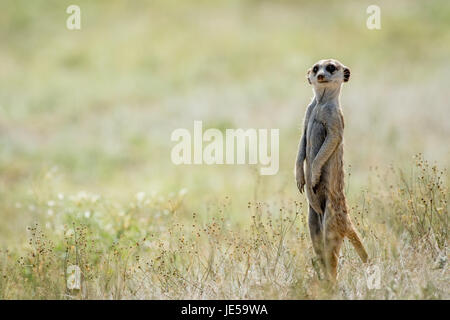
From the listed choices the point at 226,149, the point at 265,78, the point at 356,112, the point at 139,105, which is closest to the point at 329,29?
the point at 265,78

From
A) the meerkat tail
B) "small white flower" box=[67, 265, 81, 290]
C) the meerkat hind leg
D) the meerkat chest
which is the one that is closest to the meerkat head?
the meerkat chest

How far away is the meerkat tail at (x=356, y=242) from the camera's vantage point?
5.28 meters

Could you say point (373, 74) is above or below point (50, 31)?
below

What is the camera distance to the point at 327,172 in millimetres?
5375

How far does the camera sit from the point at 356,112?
739 inches

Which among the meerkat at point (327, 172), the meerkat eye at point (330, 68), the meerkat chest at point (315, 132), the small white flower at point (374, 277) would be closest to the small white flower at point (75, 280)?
the meerkat at point (327, 172)

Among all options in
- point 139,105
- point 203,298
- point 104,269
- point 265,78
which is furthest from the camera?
point 265,78

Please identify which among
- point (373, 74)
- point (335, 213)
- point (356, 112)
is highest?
point (373, 74)

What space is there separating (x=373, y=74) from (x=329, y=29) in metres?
7.64

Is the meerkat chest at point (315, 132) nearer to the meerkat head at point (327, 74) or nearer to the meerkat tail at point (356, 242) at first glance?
the meerkat head at point (327, 74)

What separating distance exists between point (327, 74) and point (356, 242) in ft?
4.73

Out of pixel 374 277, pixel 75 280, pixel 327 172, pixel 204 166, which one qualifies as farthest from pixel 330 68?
pixel 204 166

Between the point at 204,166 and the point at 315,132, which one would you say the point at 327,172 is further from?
the point at 204,166
